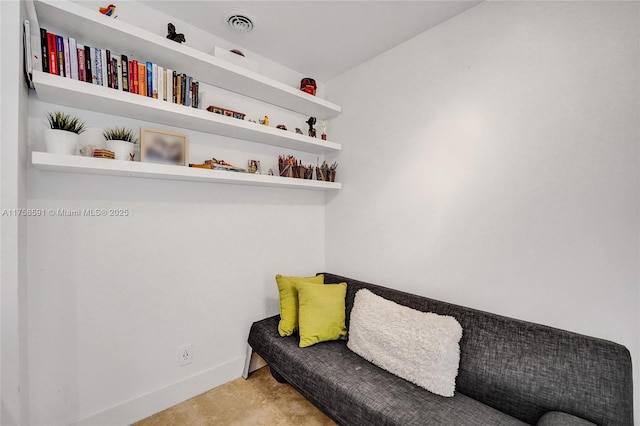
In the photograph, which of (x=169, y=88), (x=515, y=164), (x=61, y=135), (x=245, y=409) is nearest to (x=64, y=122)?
(x=61, y=135)

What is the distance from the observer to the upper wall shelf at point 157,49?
1.28m

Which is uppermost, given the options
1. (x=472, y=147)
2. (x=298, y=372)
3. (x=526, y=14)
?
(x=526, y=14)

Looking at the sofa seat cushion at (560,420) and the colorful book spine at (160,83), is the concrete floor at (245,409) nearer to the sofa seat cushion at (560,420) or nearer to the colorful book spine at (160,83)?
the sofa seat cushion at (560,420)

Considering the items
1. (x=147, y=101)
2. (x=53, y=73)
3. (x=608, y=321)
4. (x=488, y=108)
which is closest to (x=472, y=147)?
(x=488, y=108)

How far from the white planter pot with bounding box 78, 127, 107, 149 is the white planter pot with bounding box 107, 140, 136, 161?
0.13 metres

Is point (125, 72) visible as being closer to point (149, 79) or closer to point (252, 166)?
point (149, 79)

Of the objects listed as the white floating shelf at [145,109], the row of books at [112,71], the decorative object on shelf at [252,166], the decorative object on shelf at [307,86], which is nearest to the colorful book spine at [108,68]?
the row of books at [112,71]

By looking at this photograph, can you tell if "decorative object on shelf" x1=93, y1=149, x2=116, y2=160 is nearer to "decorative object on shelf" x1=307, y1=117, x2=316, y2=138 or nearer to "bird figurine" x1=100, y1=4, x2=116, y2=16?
"bird figurine" x1=100, y1=4, x2=116, y2=16

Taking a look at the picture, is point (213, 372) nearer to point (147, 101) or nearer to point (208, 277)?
point (208, 277)

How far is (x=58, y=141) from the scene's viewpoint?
1.28 m

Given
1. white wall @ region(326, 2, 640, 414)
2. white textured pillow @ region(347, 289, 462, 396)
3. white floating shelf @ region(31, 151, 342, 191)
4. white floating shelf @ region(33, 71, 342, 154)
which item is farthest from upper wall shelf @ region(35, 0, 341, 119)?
white textured pillow @ region(347, 289, 462, 396)

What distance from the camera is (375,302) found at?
1.75m

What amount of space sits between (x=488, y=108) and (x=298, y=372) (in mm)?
1886

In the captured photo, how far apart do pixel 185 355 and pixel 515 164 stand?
2.34m
